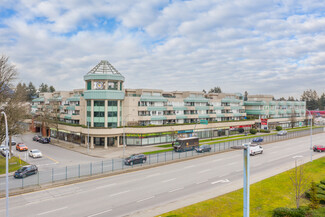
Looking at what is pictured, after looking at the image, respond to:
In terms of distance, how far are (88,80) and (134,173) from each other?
106ft

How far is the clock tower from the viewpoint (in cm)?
5672

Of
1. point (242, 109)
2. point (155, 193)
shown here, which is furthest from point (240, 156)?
point (242, 109)

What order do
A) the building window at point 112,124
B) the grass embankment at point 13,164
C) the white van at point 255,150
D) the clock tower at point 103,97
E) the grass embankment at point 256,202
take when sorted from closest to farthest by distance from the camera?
the grass embankment at point 256,202 → the grass embankment at point 13,164 → the white van at point 255,150 → the clock tower at point 103,97 → the building window at point 112,124

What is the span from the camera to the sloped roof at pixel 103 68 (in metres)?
59.0

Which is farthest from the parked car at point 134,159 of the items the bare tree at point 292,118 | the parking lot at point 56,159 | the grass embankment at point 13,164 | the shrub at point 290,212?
the bare tree at point 292,118

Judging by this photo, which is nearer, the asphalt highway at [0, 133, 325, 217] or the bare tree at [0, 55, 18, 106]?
the asphalt highway at [0, 133, 325, 217]

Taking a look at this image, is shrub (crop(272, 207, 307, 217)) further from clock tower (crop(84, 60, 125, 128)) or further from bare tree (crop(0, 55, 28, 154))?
clock tower (crop(84, 60, 125, 128))

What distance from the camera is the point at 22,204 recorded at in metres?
22.5

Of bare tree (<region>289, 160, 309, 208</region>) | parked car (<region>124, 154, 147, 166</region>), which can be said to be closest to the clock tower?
parked car (<region>124, 154, 147, 166</region>)

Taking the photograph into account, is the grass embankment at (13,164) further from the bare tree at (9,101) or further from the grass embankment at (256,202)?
the grass embankment at (256,202)

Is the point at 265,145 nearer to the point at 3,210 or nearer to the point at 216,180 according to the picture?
the point at 216,180

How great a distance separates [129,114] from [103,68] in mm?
12976

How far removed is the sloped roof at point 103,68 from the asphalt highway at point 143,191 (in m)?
30.8

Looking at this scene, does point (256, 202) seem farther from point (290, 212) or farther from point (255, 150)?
point (255, 150)
